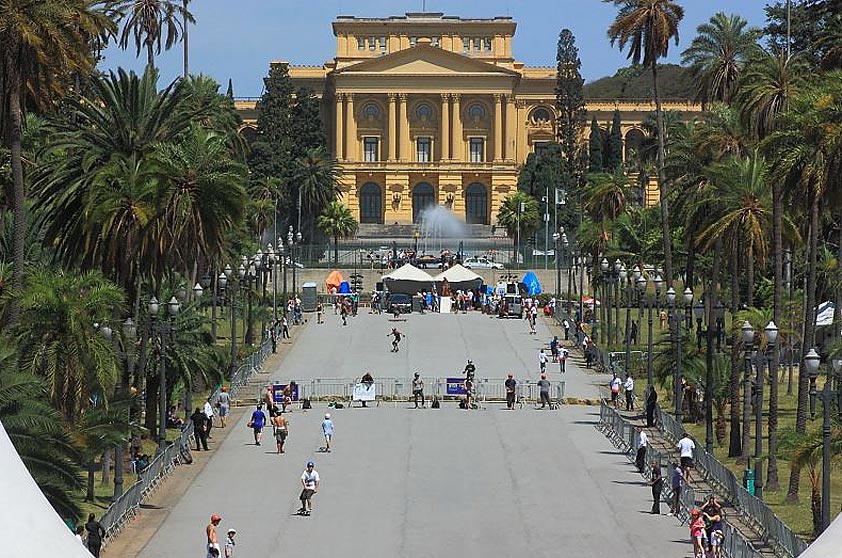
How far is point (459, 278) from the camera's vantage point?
2835 inches

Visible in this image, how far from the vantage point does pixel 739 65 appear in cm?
5147

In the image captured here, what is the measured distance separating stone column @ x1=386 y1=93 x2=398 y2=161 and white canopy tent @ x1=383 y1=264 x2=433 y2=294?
47.6m

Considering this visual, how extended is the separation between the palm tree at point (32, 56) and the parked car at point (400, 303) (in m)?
35.6

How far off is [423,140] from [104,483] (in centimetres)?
9064

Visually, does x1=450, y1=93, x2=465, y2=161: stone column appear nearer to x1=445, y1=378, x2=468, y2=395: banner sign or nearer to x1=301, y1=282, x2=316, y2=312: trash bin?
x1=301, y1=282, x2=316, y2=312: trash bin

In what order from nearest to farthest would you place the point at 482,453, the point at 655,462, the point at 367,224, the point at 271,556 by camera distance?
1. the point at 271,556
2. the point at 655,462
3. the point at 482,453
4. the point at 367,224

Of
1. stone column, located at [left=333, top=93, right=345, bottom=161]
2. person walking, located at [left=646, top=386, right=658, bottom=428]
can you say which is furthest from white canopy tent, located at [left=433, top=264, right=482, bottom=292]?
stone column, located at [left=333, top=93, right=345, bottom=161]

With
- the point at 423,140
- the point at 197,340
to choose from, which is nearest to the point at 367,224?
the point at 423,140

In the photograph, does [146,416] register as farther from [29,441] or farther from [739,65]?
[739,65]

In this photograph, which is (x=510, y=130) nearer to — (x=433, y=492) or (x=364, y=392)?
(x=364, y=392)

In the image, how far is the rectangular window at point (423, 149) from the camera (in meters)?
119

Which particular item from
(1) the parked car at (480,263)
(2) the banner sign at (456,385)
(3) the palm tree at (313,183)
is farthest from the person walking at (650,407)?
(3) the palm tree at (313,183)

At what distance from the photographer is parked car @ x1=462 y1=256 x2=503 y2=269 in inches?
3348

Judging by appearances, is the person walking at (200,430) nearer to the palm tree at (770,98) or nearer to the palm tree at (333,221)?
the palm tree at (770,98)
